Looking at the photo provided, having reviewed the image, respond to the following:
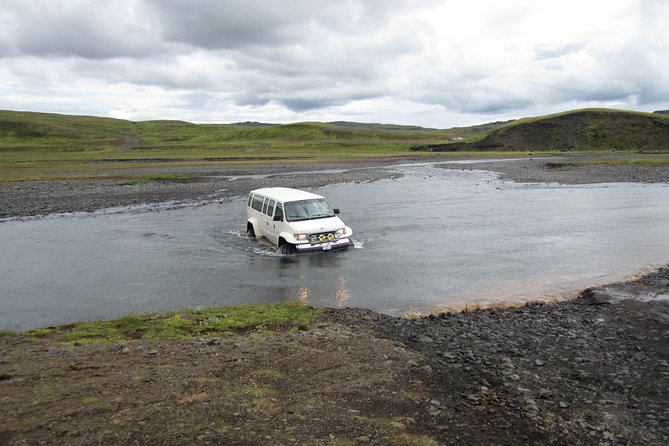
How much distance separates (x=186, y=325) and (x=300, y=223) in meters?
9.05

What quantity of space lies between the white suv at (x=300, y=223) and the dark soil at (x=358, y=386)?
832cm

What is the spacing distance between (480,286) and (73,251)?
17242 millimetres

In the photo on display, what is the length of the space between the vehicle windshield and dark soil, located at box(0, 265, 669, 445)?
9.42 metres

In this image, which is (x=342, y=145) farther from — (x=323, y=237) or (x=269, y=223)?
(x=323, y=237)

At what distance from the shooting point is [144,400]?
725 centimetres

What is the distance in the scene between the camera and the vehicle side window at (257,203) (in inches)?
896

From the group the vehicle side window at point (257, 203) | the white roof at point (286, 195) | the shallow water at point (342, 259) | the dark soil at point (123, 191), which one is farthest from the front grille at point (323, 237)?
the dark soil at point (123, 191)

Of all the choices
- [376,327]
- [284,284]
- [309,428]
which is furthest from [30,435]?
[284,284]

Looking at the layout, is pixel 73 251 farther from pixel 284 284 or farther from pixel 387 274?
pixel 387 274

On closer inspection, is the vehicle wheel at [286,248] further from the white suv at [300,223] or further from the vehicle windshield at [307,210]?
the vehicle windshield at [307,210]

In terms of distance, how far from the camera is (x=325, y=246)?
19641 millimetres

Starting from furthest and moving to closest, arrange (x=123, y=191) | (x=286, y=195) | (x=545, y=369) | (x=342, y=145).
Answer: (x=342, y=145), (x=123, y=191), (x=286, y=195), (x=545, y=369)

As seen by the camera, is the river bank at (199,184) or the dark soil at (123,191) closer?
the dark soil at (123,191)

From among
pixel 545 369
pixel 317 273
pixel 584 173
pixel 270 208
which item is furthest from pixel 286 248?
pixel 584 173
